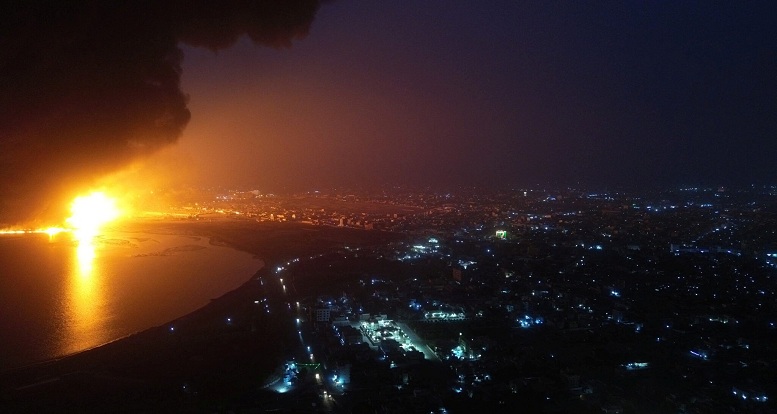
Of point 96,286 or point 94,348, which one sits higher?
point 96,286

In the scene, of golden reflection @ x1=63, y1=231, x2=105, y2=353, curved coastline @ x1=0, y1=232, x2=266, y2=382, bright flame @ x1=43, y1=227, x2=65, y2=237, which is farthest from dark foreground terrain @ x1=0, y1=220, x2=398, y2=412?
bright flame @ x1=43, y1=227, x2=65, y2=237

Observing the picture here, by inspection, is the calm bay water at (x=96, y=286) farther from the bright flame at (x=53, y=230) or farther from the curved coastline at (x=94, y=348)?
the bright flame at (x=53, y=230)

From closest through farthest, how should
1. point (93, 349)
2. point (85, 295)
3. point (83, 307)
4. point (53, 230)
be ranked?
1. point (93, 349)
2. point (83, 307)
3. point (53, 230)
4. point (85, 295)

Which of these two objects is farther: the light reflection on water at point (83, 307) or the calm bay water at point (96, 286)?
the calm bay water at point (96, 286)

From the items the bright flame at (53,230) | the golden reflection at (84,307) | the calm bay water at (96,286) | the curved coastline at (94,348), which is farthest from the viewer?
the calm bay water at (96,286)

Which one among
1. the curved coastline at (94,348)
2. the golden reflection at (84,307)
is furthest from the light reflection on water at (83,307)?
the curved coastline at (94,348)

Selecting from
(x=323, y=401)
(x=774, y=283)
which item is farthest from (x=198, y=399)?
(x=774, y=283)

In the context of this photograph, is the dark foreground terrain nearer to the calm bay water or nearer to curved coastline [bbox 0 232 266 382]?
curved coastline [bbox 0 232 266 382]

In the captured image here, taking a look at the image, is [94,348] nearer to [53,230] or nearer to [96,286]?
[53,230]

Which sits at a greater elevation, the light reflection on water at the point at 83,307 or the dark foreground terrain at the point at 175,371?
the light reflection on water at the point at 83,307

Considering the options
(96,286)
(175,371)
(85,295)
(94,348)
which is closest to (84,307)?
(85,295)
